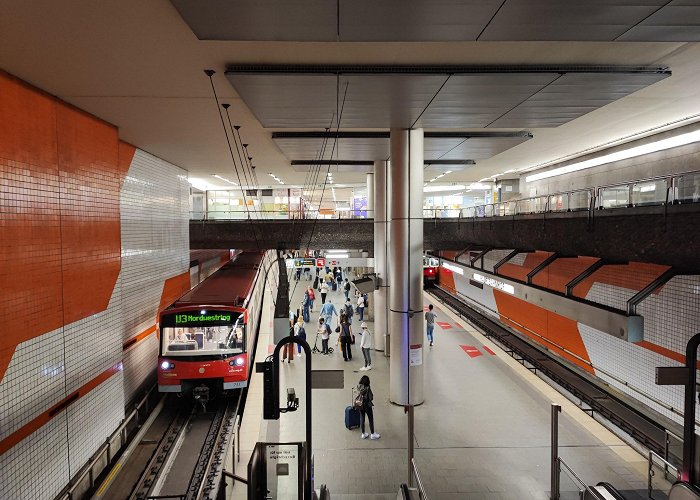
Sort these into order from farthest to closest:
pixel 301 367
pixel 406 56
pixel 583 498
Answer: pixel 301 367 → pixel 406 56 → pixel 583 498

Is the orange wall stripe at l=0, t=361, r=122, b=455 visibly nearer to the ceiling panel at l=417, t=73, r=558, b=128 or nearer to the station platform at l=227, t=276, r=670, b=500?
the station platform at l=227, t=276, r=670, b=500

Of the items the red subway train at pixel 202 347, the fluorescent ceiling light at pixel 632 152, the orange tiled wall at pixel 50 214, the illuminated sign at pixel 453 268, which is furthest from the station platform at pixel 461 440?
the fluorescent ceiling light at pixel 632 152

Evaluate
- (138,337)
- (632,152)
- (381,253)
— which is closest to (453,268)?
(381,253)

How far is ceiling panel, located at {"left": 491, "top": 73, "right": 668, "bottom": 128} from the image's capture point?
6049mm

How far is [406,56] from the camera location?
17.9 ft

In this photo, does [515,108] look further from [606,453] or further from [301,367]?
[301,367]

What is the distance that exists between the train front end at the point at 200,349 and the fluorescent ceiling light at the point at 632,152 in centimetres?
1141

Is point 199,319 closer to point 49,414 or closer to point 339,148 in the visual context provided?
point 49,414

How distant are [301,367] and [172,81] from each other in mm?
7834

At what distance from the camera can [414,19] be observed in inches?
158

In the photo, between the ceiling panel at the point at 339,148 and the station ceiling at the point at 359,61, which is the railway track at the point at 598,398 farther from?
the ceiling panel at the point at 339,148

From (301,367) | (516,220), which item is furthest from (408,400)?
(516,220)

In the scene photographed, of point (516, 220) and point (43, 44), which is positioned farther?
point (516, 220)

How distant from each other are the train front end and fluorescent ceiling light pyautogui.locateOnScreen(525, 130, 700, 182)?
37.4 ft
